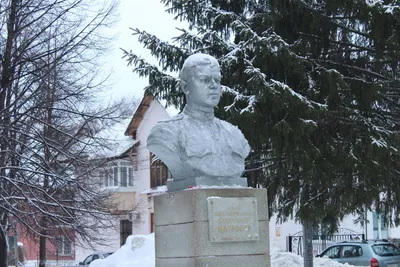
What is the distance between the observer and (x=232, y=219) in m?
7.80

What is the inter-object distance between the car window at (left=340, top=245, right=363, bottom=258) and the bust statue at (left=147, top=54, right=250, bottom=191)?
43.4 ft

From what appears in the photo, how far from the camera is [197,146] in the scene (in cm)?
788

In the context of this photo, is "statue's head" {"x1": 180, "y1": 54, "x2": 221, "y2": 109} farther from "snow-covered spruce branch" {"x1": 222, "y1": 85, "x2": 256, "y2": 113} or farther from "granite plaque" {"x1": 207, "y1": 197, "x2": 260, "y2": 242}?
"snow-covered spruce branch" {"x1": 222, "y1": 85, "x2": 256, "y2": 113}

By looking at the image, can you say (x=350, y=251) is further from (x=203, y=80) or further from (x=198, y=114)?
(x=203, y=80)

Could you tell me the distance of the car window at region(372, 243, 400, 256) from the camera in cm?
1969

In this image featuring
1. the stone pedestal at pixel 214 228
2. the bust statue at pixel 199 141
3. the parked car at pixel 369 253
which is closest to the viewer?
the stone pedestal at pixel 214 228

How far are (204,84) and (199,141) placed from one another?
66cm

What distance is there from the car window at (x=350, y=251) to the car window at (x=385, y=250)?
515 millimetres

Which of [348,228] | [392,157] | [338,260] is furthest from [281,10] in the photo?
[348,228]

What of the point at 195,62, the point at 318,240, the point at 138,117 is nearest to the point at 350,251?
the point at 318,240

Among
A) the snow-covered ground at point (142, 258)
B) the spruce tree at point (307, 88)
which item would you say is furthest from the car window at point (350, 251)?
the spruce tree at point (307, 88)

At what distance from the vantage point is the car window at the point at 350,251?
67.3ft

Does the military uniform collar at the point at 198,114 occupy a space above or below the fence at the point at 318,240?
above

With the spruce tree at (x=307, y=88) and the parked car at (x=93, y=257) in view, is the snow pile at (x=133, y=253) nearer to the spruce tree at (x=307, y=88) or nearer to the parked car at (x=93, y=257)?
the spruce tree at (x=307, y=88)
